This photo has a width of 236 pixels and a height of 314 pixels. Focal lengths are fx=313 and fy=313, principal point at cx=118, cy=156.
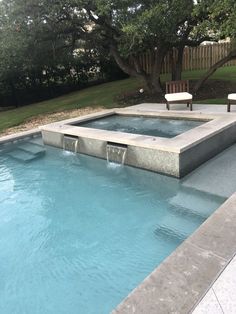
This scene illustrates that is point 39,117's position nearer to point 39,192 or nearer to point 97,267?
point 39,192

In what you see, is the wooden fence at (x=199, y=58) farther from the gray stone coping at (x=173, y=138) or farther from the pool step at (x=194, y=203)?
the pool step at (x=194, y=203)

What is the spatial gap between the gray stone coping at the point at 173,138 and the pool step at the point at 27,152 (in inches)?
22.4

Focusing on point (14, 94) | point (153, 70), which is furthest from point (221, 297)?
point (14, 94)

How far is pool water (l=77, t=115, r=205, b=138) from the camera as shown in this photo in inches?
288

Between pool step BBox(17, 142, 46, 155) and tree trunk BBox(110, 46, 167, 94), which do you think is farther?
tree trunk BBox(110, 46, 167, 94)

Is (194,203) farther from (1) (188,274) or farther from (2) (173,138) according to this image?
(1) (188,274)

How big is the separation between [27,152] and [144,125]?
122 inches

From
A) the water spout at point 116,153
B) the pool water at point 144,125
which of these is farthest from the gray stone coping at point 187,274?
the pool water at point 144,125

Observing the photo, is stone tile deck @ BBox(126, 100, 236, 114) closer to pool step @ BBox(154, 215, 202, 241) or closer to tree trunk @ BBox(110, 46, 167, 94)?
tree trunk @ BBox(110, 46, 167, 94)

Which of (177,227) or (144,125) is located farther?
(144,125)

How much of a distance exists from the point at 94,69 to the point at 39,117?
907 centimetres

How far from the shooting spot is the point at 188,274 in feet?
8.99

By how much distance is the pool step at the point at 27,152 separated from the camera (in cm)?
772

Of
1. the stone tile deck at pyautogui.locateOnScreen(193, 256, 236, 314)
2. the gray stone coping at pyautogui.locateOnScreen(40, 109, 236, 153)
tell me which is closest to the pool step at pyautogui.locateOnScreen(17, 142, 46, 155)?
the gray stone coping at pyautogui.locateOnScreen(40, 109, 236, 153)
